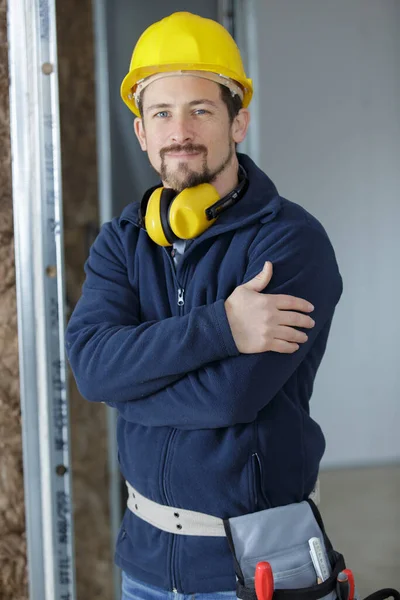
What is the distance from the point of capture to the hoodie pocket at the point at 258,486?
1428 millimetres

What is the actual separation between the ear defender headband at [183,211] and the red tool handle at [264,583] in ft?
2.13

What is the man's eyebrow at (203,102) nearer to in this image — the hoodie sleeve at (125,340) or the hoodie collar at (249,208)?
the hoodie collar at (249,208)

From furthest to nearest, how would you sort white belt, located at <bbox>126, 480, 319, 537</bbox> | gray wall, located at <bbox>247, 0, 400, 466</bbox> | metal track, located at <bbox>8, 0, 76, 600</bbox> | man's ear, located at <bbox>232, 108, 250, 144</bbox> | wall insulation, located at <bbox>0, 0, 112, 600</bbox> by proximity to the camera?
gray wall, located at <bbox>247, 0, 400, 466</bbox>
wall insulation, located at <bbox>0, 0, 112, 600</bbox>
metal track, located at <bbox>8, 0, 76, 600</bbox>
man's ear, located at <bbox>232, 108, 250, 144</bbox>
white belt, located at <bbox>126, 480, 319, 537</bbox>

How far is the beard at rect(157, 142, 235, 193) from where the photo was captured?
151 cm

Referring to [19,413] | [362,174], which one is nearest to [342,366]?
[362,174]

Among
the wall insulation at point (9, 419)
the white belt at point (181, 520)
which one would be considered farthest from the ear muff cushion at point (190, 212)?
the wall insulation at point (9, 419)

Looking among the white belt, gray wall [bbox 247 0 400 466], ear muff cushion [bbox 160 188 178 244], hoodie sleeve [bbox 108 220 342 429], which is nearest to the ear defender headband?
ear muff cushion [bbox 160 188 178 244]

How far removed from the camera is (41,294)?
6.59 ft

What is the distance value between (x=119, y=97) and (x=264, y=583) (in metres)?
1.49

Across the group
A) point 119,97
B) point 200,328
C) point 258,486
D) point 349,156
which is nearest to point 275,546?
point 258,486

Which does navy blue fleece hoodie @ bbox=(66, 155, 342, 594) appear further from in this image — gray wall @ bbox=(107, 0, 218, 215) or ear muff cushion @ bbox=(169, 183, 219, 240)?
gray wall @ bbox=(107, 0, 218, 215)

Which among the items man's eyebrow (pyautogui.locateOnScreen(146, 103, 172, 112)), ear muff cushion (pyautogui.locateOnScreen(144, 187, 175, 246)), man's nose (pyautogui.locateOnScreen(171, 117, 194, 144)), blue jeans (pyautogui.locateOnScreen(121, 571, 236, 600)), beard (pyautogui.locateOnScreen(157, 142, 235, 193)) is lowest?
blue jeans (pyautogui.locateOnScreen(121, 571, 236, 600))

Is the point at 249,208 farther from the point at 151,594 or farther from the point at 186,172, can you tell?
the point at 151,594

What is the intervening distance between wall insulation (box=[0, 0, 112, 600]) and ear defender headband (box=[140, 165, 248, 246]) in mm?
642
